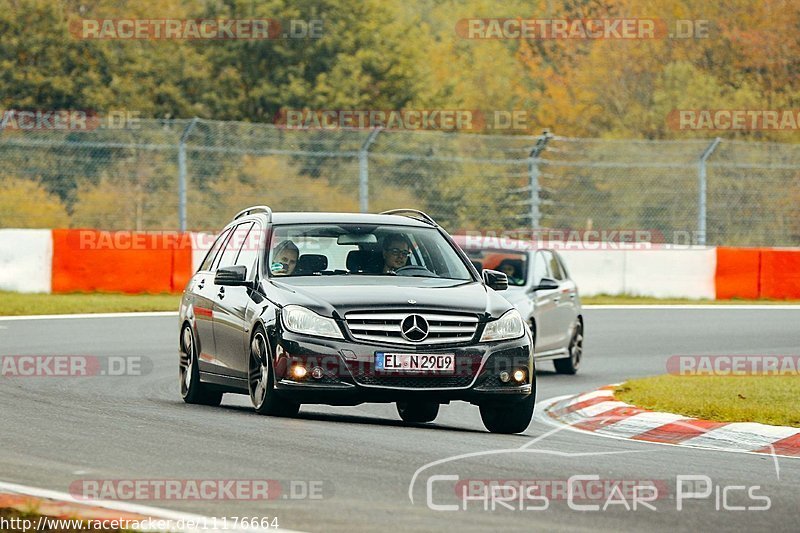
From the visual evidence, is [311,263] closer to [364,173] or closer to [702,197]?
[364,173]

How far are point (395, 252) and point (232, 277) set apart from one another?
119 centimetres

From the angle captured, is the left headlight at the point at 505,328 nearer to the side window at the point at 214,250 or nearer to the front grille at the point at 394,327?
the front grille at the point at 394,327

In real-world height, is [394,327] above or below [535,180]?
below

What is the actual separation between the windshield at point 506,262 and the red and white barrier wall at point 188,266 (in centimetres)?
935

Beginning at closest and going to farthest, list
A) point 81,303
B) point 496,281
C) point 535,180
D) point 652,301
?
point 496,281 < point 81,303 < point 652,301 < point 535,180

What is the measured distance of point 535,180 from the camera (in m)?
30.4

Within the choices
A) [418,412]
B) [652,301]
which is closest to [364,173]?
[652,301]

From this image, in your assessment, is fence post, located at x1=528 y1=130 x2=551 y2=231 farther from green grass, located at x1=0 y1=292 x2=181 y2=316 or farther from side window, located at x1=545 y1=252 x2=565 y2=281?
side window, located at x1=545 y1=252 x2=565 y2=281

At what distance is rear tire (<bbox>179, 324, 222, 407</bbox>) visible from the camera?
13.1 metres

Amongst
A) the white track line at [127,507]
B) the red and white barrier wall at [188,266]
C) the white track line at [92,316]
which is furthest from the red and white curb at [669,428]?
the red and white barrier wall at [188,266]

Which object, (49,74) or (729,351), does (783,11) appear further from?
(729,351)

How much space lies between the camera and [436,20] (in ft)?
388

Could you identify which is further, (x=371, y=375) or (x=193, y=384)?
(x=193, y=384)

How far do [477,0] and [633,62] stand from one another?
44005mm
